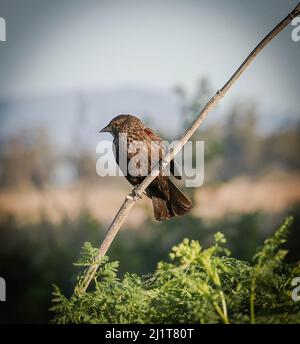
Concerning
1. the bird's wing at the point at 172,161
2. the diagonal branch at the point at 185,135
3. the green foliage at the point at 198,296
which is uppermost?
the bird's wing at the point at 172,161

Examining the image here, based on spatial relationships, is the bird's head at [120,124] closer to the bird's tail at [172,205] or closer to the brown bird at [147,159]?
the brown bird at [147,159]

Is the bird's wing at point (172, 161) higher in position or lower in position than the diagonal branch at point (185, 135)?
higher

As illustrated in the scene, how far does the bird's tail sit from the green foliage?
4.32ft

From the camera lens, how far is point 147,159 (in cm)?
300

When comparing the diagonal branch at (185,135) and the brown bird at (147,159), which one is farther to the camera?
the brown bird at (147,159)

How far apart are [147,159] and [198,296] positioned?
150cm

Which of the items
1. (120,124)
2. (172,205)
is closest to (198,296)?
(172,205)

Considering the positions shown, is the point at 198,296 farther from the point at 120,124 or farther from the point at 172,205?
the point at 120,124

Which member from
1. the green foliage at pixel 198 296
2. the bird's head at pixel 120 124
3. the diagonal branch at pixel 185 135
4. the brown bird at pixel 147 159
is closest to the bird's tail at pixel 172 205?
the brown bird at pixel 147 159

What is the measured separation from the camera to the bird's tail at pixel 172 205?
9.61ft

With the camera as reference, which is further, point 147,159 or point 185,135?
point 147,159
